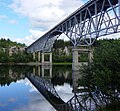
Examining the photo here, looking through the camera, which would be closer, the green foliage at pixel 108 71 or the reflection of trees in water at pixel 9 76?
the green foliage at pixel 108 71

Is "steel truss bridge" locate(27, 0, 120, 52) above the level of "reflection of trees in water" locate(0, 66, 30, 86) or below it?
above

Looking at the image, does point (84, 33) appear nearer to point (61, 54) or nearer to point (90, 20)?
point (90, 20)

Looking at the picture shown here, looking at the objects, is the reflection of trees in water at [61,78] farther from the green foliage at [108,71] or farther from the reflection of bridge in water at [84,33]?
the green foliage at [108,71]

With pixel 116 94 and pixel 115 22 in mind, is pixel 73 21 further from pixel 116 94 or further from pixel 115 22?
pixel 116 94

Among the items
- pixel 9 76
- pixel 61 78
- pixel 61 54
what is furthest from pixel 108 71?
pixel 61 54

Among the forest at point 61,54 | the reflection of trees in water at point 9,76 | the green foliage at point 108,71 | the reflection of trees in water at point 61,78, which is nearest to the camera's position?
the green foliage at point 108,71

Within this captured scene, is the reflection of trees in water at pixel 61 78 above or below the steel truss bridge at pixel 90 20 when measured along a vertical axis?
below

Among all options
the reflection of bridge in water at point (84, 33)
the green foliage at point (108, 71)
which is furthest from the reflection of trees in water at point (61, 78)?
the green foliage at point (108, 71)

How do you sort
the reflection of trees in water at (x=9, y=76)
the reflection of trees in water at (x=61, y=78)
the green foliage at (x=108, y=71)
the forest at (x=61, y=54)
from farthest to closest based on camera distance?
the reflection of trees in water at (x=9, y=76) < the reflection of trees in water at (x=61, y=78) < the forest at (x=61, y=54) < the green foliage at (x=108, y=71)

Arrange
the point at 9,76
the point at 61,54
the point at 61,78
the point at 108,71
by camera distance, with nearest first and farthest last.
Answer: the point at 108,71 → the point at 61,78 → the point at 9,76 → the point at 61,54

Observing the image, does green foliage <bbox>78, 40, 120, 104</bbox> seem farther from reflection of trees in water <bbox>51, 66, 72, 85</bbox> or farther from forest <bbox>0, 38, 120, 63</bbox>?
reflection of trees in water <bbox>51, 66, 72, 85</bbox>

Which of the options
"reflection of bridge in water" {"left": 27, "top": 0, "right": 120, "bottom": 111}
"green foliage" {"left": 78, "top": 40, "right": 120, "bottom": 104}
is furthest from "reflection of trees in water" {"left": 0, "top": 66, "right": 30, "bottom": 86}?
"green foliage" {"left": 78, "top": 40, "right": 120, "bottom": 104}

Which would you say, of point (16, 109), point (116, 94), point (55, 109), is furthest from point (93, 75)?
point (16, 109)

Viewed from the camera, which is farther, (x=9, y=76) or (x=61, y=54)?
(x=61, y=54)
